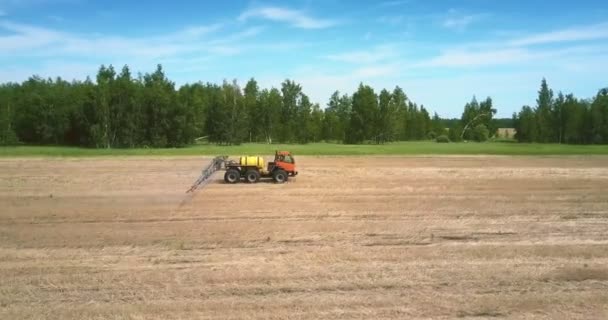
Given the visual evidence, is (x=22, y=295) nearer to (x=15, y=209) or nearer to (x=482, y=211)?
(x=15, y=209)

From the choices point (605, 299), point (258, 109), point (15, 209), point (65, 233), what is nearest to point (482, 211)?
point (605, 299)

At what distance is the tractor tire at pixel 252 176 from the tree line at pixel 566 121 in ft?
226

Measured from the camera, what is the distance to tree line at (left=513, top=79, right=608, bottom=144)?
7681 cm

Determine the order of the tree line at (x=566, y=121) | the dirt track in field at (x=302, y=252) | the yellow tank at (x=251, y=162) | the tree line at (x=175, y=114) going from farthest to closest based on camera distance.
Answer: the tree line at (x=566, y=121), the tree line at (x=175, y=114), the yellow tank at (x=251, y=162), the dirt track in field at (x=302, y=252)

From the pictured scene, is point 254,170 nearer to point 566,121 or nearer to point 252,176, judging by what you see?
point 252,176

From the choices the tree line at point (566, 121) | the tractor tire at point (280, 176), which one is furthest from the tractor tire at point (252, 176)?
the tree line at point (566, 121)

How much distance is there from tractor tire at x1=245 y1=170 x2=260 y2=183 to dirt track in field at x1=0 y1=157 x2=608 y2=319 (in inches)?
44.3

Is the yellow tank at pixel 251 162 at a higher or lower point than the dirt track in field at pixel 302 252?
higher

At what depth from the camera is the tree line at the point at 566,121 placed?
76.8 meters

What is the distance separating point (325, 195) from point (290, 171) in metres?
4.18

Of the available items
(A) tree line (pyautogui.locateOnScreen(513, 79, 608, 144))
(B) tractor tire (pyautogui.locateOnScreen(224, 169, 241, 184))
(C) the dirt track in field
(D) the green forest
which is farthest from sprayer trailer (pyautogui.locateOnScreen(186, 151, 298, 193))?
(A) tree line (pyautogui.locateOnScreen(513, 79, 608, 144))

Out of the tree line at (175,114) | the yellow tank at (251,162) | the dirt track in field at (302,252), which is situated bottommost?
the dirt track in field at (302,252)

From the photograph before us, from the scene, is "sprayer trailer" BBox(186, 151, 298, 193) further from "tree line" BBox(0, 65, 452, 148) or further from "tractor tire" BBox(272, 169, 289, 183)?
"tree line" BBox(0, 65, 452, 148)

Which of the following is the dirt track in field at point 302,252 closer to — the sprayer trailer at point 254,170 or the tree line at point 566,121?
the sprayer trailer at point 254,170
